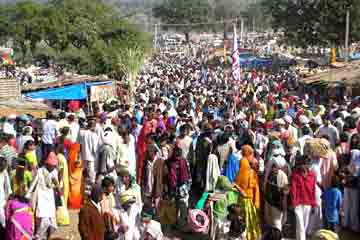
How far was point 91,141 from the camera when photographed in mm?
9336

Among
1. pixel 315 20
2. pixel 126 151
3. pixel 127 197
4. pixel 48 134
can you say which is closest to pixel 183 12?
pixel 315 20

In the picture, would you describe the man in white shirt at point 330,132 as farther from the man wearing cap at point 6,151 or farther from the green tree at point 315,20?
the green tree at point 315,20

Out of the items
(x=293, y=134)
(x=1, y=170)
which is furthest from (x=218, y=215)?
(x=293, y=134)

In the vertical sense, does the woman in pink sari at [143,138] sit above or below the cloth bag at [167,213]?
above

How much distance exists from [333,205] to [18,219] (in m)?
3.62

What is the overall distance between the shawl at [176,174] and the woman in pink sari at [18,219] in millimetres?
2014

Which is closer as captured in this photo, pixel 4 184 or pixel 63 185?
pixel 4 184

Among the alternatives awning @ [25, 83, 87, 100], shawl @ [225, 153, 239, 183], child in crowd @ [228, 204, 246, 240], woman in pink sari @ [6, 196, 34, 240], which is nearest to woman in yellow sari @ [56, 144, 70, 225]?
woman in pink sari @ [6, 196, 34, 240]

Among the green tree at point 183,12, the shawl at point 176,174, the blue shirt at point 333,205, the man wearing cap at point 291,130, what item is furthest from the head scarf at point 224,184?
the green tree at point 183,12

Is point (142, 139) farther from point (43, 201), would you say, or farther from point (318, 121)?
point (43, 201)

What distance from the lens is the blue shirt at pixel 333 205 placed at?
6.98 m

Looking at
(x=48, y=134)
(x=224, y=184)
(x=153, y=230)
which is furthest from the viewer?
(x=48, y=134)

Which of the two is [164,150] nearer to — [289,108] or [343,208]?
[343,208]

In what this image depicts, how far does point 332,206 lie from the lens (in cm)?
699
